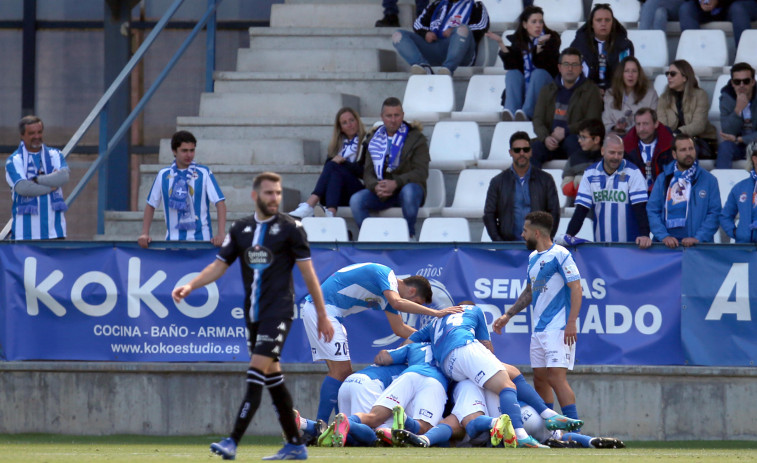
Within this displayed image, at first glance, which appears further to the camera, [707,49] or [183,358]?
[707,49]

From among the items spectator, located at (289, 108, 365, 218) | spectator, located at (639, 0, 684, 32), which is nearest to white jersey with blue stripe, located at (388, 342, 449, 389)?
spectator, located at (289, 108, 365, 218)

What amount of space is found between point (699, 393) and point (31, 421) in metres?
5.79

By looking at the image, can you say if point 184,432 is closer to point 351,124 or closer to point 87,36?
point 351,124

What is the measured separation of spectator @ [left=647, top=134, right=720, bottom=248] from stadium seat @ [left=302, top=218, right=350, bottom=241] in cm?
306

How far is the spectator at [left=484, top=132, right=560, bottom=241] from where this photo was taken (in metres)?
11.5

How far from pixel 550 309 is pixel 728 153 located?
350cm

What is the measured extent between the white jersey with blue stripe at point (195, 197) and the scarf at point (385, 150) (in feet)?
5.72

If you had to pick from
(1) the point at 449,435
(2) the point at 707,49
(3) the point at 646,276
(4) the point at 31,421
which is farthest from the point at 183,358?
(2) the point at 707,49

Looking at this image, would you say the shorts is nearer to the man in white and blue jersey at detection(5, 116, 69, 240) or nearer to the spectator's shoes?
the spectator's shoes

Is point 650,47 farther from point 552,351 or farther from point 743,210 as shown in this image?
point 552,351

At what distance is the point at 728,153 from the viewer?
41.4ft

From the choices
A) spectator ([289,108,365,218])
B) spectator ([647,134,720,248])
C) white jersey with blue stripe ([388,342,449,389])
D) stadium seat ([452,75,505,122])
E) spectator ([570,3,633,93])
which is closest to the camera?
white jersey with blue stripe ([388,342,449,389])

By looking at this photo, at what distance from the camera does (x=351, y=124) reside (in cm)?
Answer: 1311

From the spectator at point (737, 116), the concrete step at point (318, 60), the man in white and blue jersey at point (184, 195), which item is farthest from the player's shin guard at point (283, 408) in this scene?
the concrete step at point (318, 60)
